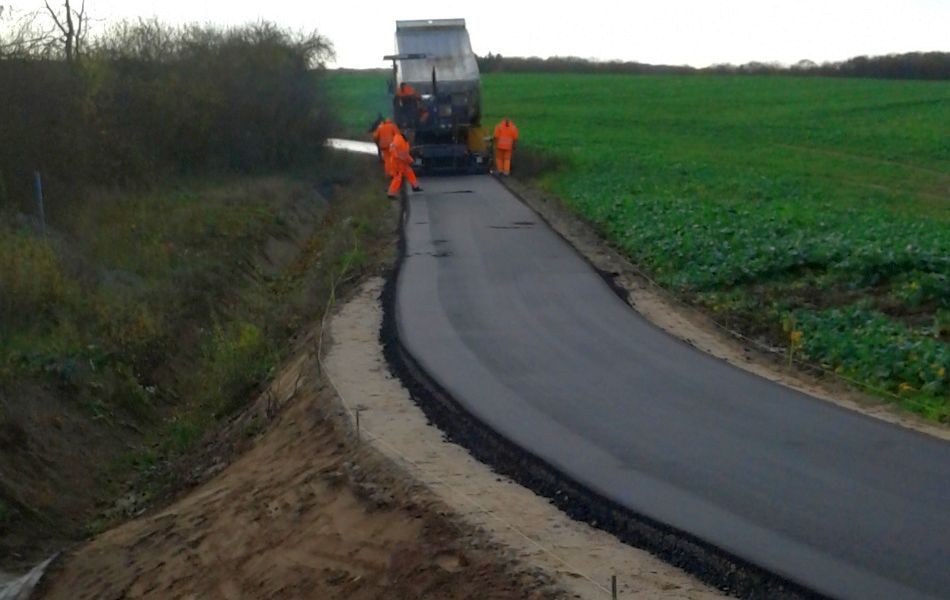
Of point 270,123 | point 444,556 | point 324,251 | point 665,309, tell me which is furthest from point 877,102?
point 444,556

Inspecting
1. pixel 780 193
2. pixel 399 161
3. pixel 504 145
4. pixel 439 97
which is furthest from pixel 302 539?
pixel 439 97

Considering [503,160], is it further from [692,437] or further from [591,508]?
[591,508]

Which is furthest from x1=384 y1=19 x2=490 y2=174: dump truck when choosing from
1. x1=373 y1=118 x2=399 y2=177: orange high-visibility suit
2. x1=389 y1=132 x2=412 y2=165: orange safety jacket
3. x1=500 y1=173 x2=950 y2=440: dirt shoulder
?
x1=500 y1=173 x2=950 y2=440: dirt shoulder

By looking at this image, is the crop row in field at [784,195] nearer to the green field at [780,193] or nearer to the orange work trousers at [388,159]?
the green field at [780,193]

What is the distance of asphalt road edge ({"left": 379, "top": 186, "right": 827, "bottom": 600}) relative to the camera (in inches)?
271

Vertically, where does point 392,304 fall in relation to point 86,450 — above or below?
above

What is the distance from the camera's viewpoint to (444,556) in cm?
753

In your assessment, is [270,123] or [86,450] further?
[270,123]

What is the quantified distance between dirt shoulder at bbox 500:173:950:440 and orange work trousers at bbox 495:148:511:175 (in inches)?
428

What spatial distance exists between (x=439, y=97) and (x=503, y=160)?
248 cm

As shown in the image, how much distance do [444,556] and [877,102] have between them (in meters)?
60.2

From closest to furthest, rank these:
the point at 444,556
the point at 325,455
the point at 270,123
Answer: the point at 444,556 → the point at 325,455 → the point at 270,123

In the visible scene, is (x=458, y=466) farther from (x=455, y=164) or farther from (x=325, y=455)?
(x=455, y=164)

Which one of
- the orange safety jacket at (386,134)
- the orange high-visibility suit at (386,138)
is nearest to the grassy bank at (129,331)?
the orange high-visibility suit at (386,138)
